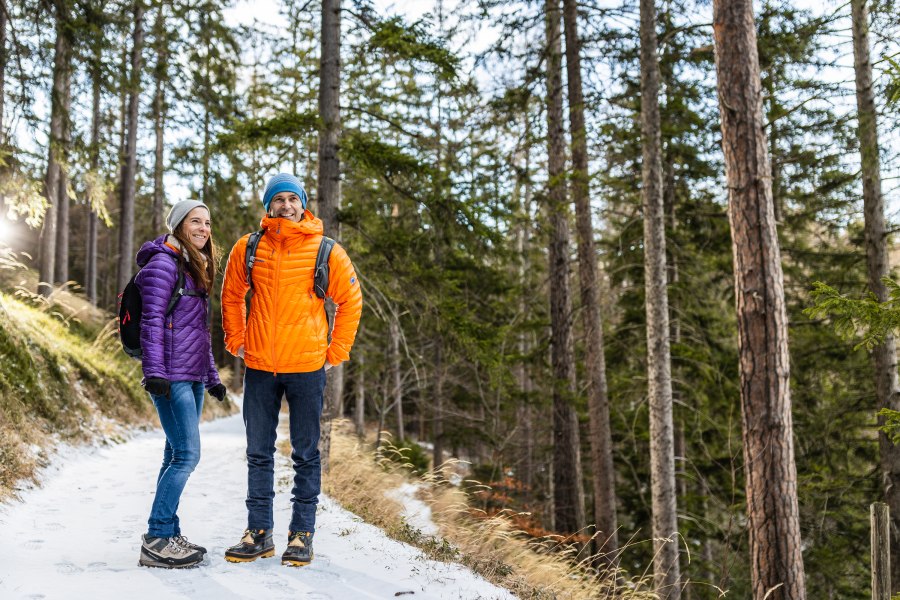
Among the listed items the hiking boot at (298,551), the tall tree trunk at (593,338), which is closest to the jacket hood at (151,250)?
the hiking boot at (298,551)

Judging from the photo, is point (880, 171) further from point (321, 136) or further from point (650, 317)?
→ point (321, 136)

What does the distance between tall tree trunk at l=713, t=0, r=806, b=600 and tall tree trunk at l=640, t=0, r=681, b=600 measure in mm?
2593

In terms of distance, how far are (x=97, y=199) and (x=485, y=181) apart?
5768 millimetres

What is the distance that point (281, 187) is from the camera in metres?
4.04

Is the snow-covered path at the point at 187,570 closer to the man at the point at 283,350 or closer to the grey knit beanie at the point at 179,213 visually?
the man at the point at 283,350

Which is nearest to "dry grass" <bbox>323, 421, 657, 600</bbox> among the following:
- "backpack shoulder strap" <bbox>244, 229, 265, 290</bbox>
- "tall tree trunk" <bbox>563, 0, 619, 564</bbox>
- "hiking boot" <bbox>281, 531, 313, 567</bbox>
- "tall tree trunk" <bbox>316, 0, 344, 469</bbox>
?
"tall tree trunk" <bbox>316, 0, 344, 469</bbox>

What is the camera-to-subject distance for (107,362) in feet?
38.7

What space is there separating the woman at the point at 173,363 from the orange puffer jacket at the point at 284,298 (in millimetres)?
233

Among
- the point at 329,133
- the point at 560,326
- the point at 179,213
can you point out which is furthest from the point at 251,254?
the point at 560,326

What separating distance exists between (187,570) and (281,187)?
2.43 meters

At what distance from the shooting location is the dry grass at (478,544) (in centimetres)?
455

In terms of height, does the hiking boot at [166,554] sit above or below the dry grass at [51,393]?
below

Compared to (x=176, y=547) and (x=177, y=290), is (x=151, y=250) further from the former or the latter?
(x=176, y=547)

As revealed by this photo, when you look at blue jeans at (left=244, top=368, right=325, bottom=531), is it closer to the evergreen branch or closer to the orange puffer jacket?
the orange puffer jacket
